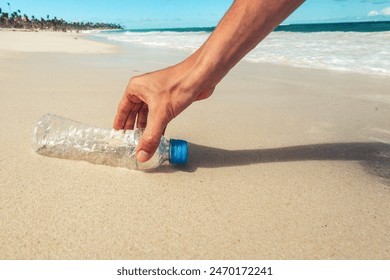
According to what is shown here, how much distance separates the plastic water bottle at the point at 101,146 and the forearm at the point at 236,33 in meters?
0.36

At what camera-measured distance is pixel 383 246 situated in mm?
932

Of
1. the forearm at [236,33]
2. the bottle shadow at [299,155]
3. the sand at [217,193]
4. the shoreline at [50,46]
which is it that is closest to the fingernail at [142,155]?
the sand at [217,193]

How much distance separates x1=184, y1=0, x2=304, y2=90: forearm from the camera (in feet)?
3.33

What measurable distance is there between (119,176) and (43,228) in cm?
41

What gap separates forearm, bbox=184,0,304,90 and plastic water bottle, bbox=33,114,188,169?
0.36 meters

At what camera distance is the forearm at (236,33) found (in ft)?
3.33

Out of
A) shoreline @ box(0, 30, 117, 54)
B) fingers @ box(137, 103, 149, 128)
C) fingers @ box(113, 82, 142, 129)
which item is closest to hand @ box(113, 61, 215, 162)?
fingers @ box(113, 82, 142, 129)

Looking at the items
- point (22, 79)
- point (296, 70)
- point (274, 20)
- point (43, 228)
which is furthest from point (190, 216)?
point (296, 70)

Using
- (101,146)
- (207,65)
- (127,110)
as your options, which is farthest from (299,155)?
(101,146)

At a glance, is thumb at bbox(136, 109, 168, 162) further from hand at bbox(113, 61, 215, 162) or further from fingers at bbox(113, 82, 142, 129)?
fingers at bbox(113, 82, 142, 129)

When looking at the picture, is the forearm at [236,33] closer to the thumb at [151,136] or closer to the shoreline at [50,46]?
the thumb at [151,136]

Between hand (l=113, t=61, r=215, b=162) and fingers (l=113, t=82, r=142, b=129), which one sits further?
fingers (l=113, t=82, r=142, b=129)

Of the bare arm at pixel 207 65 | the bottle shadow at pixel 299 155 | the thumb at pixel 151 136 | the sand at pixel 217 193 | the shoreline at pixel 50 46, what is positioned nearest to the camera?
the sand at pixel 217 193
